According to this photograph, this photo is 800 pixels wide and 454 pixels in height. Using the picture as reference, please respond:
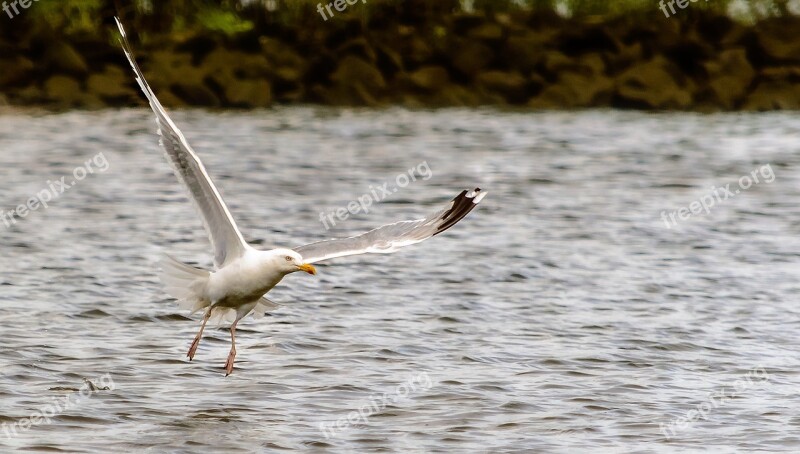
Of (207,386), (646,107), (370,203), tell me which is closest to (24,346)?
(207,386)

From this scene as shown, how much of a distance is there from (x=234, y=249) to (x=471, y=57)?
24.8 metres

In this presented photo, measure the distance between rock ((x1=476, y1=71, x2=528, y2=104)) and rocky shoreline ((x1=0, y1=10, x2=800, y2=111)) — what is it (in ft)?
0.11

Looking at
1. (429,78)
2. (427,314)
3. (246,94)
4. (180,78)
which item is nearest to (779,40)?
(429,78)

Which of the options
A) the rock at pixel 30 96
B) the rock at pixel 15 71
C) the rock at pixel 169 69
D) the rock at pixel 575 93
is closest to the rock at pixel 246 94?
the rock at pixel 169 69

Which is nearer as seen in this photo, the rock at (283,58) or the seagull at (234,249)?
the seagull at (234,249)

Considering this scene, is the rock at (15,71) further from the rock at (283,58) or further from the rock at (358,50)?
the rock at (358,50)

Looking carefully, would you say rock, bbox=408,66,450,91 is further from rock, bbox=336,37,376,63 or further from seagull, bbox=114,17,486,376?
seagull, bbox=114,17,486,376

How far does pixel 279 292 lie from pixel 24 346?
3.44m

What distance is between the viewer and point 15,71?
3272cm

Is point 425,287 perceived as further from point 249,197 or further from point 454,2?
point 454,2

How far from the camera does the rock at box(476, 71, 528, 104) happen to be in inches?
1348

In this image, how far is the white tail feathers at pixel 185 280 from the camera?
10086 millimetres

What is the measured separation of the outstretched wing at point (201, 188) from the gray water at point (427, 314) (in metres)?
0.90

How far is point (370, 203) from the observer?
20016mm
